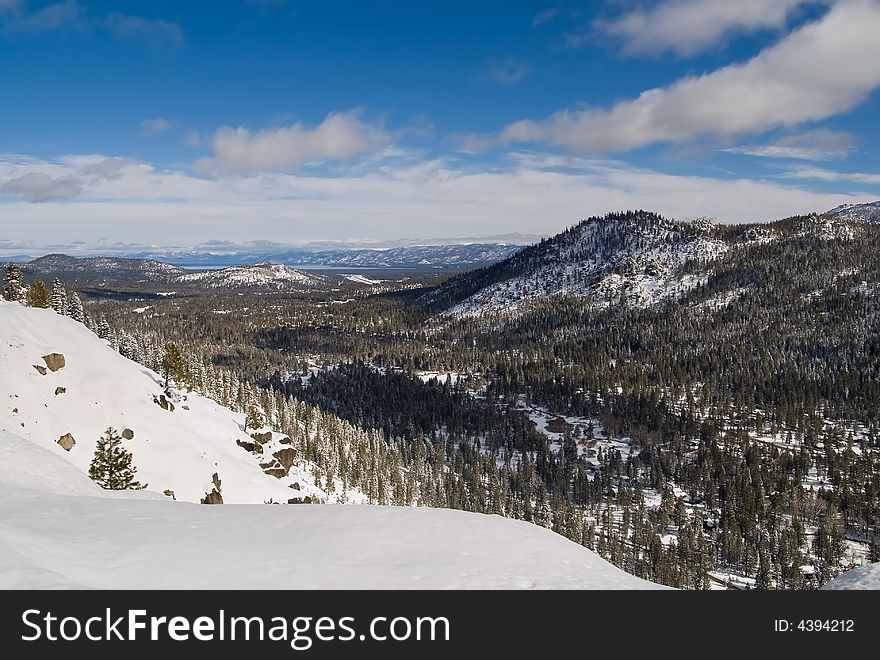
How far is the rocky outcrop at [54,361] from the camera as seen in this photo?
223 feet

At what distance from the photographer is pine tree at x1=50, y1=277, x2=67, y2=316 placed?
10291 centimetres

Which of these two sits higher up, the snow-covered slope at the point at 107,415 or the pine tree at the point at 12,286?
the pine tree at the point at 12,286

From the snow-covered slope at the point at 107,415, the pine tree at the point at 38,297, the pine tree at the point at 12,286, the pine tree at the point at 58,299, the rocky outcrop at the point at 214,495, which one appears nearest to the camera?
the snow-covered slope at the point at 107,415

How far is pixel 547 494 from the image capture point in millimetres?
119312

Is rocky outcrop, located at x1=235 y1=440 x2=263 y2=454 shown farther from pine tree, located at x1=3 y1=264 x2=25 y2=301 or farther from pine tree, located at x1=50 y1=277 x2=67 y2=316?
pine tree, located at x1=3 y1=264 x2=25 y2=301

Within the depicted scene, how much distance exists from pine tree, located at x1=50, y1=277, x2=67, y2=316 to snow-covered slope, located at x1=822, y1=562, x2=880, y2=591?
127579 mm

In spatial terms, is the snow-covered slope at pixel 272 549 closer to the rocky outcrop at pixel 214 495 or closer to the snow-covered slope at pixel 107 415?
the rocky outcrop at pixel 214 495

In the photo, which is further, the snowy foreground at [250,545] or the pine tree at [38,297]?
the pine tree at [38,297]

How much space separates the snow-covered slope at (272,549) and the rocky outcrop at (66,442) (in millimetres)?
42735

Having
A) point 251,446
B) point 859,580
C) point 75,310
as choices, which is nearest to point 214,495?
point 251,446

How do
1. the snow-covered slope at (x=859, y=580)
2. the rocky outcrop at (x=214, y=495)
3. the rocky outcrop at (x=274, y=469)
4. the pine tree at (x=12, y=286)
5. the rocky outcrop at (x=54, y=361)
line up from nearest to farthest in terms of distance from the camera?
the snow-covered slope at (x=859, y=580) < the rocky outcrop at (x=214, y=495) < the rocky outcrop at (x=54, y=361) < the rocky outcrop at (x=274, y=469) < the pine tree at (x=12, y=286)

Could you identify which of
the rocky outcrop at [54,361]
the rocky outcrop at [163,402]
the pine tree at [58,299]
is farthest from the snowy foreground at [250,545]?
the pine tree at [58,299]
